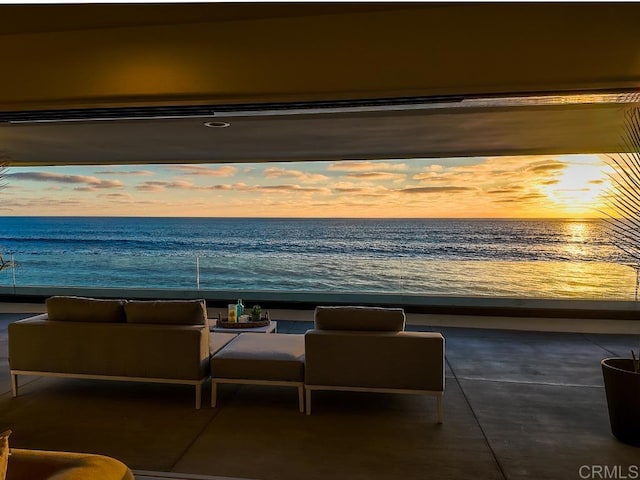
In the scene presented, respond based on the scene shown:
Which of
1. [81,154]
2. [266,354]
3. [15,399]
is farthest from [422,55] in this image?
[81,154]

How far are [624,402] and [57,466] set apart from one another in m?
3.14

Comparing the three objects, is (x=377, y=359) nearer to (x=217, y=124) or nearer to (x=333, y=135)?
(x=217, y=124)

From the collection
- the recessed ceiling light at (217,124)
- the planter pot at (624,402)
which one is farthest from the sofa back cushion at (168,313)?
the planter pot at (624,402)

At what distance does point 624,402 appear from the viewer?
2807 mm

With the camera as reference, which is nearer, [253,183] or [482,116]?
[482,116]

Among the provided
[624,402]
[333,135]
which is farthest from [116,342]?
[624,402]

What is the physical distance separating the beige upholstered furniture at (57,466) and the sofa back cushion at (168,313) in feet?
6.84

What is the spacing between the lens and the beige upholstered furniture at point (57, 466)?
1.29 meters

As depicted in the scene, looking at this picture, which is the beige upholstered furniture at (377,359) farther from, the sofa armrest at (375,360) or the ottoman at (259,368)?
the ottoman at (259,368)

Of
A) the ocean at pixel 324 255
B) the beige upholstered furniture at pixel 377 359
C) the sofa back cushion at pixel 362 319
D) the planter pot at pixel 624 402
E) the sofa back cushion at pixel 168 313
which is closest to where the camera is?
the planter pot at pixel 624 402

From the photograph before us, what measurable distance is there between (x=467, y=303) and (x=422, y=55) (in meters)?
4.46

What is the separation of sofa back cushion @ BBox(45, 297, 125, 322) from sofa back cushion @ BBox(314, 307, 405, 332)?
1681 millimetres

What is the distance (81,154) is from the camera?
22.4 feet

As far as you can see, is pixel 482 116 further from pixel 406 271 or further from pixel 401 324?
pixel 406 271
